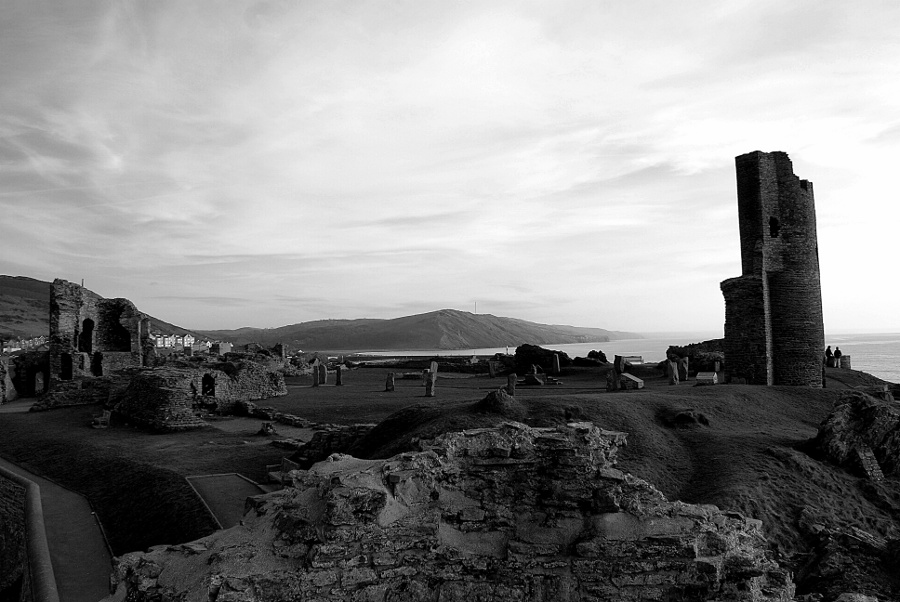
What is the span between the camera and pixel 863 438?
16859mm

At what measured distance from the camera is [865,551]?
1151 centimetres

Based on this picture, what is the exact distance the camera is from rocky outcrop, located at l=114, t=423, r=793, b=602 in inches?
275

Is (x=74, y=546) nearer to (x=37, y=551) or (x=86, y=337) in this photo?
(x=37, y=551)

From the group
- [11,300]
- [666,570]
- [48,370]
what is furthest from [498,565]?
[11,300]

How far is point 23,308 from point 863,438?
16049 centimetres

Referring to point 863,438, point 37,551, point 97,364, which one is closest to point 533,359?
point 863,438

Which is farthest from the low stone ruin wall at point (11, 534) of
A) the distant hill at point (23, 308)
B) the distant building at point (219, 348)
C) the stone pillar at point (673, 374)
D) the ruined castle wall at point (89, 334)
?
the distant hill at point (23, 308)

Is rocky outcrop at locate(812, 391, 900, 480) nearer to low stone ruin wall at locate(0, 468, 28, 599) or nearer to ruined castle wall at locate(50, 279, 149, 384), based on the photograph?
low stone ruin wall at locate(0, 468, 28, 599)

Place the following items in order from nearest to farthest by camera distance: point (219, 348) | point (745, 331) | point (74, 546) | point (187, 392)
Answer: point (74, 546), point (187, 392), point (745, 331), point (219, 348)

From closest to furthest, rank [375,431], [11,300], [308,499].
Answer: [308,499] → [375,431] → [11,300]

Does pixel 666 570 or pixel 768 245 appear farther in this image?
pixel 768 245

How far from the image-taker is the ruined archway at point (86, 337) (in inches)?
1631

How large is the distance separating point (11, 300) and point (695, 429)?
163524 millimetres

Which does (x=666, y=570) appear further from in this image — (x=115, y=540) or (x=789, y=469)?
(x=115, y=540)
